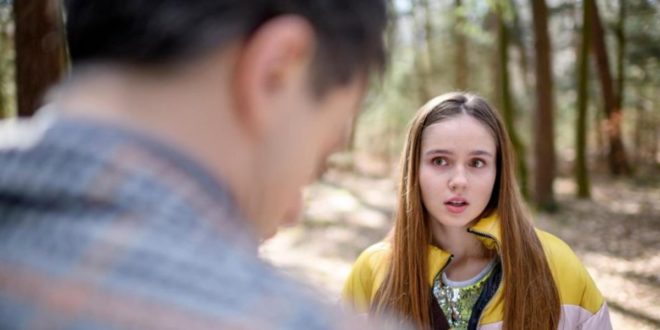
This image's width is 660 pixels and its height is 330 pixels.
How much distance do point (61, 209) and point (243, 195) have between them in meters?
0.21

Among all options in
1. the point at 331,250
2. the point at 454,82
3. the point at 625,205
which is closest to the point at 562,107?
the point at 454,82

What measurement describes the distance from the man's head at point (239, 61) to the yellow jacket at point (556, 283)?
1730 mm

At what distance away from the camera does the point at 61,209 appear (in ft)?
1.72

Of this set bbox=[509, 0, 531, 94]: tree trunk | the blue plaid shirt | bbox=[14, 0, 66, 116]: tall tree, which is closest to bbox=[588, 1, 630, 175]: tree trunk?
bbox=[509, 0, 531, 94]: tree trunk

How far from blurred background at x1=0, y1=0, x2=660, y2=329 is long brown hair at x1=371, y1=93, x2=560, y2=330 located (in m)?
0.47

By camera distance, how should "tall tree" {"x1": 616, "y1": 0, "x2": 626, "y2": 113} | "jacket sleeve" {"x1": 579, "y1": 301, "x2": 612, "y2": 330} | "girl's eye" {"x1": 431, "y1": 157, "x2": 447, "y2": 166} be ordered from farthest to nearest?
"tall tree" {"x1": 616, "y1": 0, "x2": 626, "y2": 113} < "girl's eye" {"x1": 431, "y1": 157, "x2": 447, "y2": 166} < "jacket sleeve" {"x1": 579, "y1": 301, "x2": 612, "y2": 330}

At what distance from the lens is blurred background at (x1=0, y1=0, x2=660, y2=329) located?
5729mm

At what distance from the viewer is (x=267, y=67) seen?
2.12 ft

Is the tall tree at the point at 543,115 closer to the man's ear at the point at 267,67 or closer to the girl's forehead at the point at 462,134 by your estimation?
the girl's forehead at the point at 462,134

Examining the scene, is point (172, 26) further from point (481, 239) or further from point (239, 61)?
point (481, 239)

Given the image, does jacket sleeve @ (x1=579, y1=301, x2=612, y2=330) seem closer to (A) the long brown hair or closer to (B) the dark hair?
(A) the long brown hair

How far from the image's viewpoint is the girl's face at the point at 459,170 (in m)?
2.42

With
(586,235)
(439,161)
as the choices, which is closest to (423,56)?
(586,235)

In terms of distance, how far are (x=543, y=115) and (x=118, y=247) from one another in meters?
12.0
